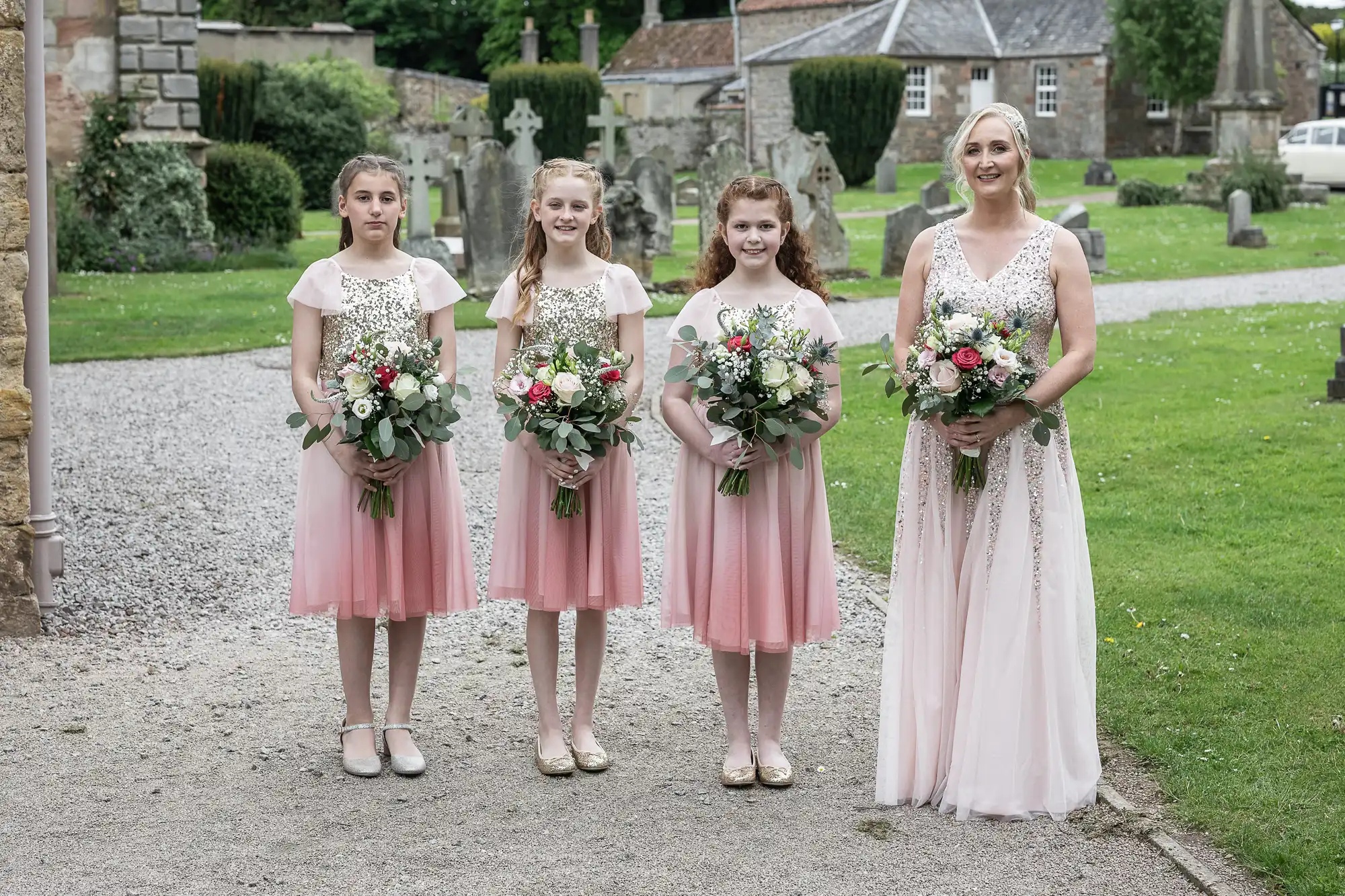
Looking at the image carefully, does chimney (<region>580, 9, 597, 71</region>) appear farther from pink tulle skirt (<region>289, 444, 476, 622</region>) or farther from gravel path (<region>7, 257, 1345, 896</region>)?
pink tulle skirt (<region>289, 444, 476, 622</region>)

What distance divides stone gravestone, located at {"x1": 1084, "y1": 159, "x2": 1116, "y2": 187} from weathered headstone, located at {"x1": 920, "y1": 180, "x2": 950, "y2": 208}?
13.6 meters

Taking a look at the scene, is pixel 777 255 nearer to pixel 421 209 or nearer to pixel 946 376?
pixel 946 376

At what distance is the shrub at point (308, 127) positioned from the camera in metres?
35.5

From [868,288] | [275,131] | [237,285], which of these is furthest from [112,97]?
[275,131]

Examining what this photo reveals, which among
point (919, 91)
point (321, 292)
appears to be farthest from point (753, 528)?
point (919, 91)

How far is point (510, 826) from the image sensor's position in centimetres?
438

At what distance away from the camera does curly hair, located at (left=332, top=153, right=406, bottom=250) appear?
483cm

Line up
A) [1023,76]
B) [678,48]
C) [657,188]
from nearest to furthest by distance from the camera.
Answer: [657,188] → [1023,76] → [678,48]

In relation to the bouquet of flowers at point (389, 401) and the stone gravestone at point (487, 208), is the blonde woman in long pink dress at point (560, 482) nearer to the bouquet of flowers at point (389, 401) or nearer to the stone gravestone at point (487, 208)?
the bouquet of flowers at point (389, 401)

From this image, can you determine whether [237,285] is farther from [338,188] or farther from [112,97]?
[338,188]

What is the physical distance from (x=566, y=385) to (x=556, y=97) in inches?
1587

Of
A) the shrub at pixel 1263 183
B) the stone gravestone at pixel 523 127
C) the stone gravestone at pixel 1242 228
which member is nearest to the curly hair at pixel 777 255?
the stone gravestone at pixel 1242 228

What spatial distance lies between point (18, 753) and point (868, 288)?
48.0 ft

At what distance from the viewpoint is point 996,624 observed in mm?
4504
